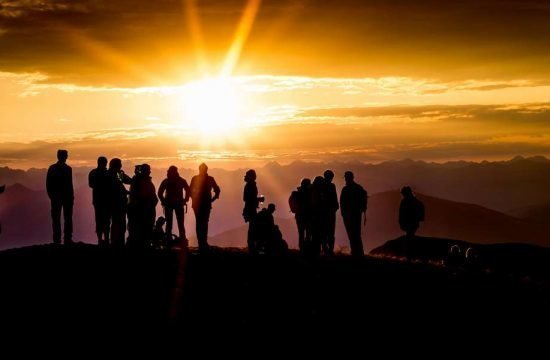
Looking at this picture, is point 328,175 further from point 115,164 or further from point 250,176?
point 115,164

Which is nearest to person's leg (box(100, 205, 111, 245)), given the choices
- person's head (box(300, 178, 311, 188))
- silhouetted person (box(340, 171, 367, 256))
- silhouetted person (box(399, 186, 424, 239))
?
person's head (box(300, 178, 311, 188))

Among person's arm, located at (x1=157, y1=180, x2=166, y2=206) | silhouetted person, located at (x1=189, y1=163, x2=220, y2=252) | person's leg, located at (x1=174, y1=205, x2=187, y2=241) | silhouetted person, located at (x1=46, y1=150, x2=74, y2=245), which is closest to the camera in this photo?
silhouetted person, located at (x1=46, y1=150, x2=74, y2=245)

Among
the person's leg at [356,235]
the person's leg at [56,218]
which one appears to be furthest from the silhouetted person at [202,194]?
the person's leg at [356,235]

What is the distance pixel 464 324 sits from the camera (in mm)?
20016

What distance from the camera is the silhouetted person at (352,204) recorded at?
28969 millimetres

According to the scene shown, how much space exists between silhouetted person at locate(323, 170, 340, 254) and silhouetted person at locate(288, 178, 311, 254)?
0.66 meters

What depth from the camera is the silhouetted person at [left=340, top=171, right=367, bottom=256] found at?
29.0m

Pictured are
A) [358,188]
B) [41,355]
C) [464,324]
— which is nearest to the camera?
[41,355]

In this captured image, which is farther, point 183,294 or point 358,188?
point 358,188

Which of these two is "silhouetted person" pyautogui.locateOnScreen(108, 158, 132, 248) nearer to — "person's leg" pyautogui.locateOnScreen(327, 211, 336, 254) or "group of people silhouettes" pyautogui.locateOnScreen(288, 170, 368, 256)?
"group of people silhouettes" pyautogui.locateOnScreen(288, 170, 368, 256)

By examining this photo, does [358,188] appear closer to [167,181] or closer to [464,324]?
[167,181]

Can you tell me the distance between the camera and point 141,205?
2648 centimetres

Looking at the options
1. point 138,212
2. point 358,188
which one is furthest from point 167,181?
point 358,188

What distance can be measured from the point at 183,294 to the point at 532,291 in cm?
1194
